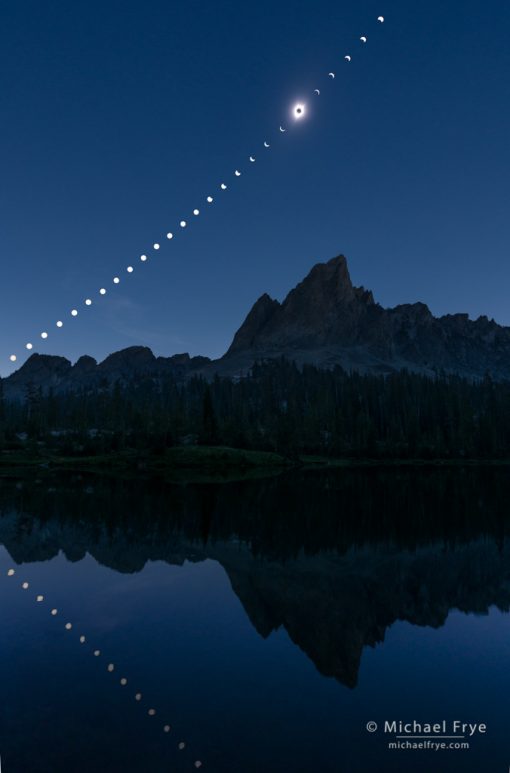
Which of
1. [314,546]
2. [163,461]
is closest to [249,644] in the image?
[314,546]

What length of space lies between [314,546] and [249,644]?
14128 mm

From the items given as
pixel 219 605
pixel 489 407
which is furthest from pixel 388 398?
pixel 219 605

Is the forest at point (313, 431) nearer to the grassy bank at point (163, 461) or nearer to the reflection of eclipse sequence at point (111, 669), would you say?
the grassy bank at point (163, 461)

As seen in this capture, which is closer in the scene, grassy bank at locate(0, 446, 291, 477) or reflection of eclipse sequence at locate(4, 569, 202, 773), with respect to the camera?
reflection of eclipse sequence at locate(4, 569, 202, 773)

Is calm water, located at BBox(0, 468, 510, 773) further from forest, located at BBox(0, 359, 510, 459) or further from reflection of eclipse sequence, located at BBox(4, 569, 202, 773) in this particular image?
forest, located at BBox(0, 359, 510, 459)

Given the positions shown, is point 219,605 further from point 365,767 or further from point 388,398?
point 388,398

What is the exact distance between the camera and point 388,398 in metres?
196

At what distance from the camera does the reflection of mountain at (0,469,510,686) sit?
18.8 m

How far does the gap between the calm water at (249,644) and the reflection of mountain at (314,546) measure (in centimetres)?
14

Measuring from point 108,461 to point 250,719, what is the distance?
4003 inches

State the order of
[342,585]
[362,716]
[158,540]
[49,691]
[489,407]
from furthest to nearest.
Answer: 1. [489,407]
2. [158,540]
3. [342,585]
4. [49,691]
5. [362,716]

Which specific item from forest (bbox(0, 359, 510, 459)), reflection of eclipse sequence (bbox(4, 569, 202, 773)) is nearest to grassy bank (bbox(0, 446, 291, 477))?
forest (bbox(0, 359, 510, 459))

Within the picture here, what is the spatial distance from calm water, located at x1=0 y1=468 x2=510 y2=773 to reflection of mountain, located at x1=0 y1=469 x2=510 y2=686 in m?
0.14

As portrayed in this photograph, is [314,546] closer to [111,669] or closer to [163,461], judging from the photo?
[111,669]
